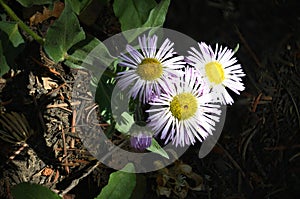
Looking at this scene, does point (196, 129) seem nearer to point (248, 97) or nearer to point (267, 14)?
point (248, 97)

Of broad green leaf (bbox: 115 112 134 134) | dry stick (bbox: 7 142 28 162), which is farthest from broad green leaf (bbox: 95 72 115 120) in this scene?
dry stick (bbox: 7 142 28 162)

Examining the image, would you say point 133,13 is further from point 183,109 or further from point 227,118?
point 227,118

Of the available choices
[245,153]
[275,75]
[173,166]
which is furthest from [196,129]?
[275,75]

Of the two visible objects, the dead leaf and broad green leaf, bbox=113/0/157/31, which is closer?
broad green leaf, bbox=113/0/157/31

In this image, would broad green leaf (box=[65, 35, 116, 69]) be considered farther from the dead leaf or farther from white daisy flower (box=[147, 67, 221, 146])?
the dead leaf

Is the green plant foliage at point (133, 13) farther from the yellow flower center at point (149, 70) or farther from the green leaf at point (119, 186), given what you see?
the green leaf at point (119, 186)

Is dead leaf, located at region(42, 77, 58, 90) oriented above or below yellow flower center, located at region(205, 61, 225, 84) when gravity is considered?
above
